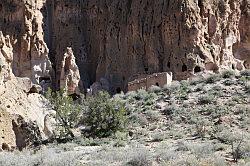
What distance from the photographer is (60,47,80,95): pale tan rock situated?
4453 cm

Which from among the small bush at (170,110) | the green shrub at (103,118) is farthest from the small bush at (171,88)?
the green shrub at (103,118)

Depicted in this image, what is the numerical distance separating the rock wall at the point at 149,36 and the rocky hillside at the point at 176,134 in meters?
6.73

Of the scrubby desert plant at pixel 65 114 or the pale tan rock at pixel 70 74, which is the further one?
the pale tan rock at pixel 70 74

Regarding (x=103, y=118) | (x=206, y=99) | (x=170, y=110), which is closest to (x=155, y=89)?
(x=206, y=99)

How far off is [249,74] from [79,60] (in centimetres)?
1911

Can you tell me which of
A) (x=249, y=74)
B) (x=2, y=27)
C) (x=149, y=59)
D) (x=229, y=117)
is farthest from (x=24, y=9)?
(x=229, y=117)

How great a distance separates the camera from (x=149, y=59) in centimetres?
4200

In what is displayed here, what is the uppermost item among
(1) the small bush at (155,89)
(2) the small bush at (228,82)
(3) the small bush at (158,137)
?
(2) the small bush at (228,82)

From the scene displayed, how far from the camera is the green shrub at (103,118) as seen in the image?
23.3 m

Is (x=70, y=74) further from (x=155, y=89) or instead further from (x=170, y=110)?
(x=170, y=110)

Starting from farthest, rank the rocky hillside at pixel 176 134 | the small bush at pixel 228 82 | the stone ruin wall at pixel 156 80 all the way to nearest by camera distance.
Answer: the stone ruin wall at pixel 156 80
the small bush at pixel 228 82
the rocky hillside at pixel 176 134

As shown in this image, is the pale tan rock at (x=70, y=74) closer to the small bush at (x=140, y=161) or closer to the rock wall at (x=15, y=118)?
the rock wall at (x=15, y=118)

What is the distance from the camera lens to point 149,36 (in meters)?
42.6

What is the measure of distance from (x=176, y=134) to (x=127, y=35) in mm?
24018
